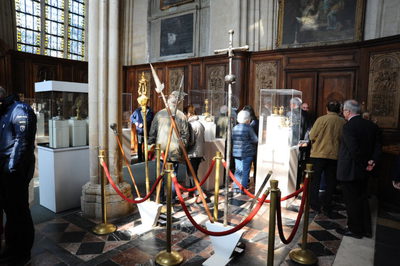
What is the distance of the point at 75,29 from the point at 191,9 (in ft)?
18.7

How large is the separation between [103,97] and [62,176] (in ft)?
4.78

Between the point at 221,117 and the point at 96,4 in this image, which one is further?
the point at 221,117

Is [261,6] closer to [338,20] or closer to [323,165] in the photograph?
[338,20]

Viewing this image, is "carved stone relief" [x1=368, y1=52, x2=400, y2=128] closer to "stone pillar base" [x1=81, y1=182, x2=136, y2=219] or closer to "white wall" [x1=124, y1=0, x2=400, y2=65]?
"white wall" [x1=124, y1=0, x2=400, y2=65]

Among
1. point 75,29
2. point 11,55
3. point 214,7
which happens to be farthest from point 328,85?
point 75,29

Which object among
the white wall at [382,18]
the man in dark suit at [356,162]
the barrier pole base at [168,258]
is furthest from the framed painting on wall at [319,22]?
the barrier pole base at [168,258]

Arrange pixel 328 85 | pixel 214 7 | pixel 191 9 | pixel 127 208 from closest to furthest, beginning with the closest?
pixel 127 208, pixel 328 85, pixel 214 7, pixel 191 9

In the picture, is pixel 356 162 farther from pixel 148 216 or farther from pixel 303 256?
pixel 148 216

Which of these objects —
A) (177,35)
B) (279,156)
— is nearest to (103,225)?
(279,156)

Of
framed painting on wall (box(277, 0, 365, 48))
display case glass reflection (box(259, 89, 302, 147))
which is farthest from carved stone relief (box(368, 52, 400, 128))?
display case glass reflection (box(259, 89, 302, 147))

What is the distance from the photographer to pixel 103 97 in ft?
14.1

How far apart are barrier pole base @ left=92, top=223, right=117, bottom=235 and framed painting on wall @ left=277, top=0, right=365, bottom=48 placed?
288 inches

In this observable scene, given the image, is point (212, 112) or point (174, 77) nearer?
point (212, 112)

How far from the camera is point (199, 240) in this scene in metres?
3.70
